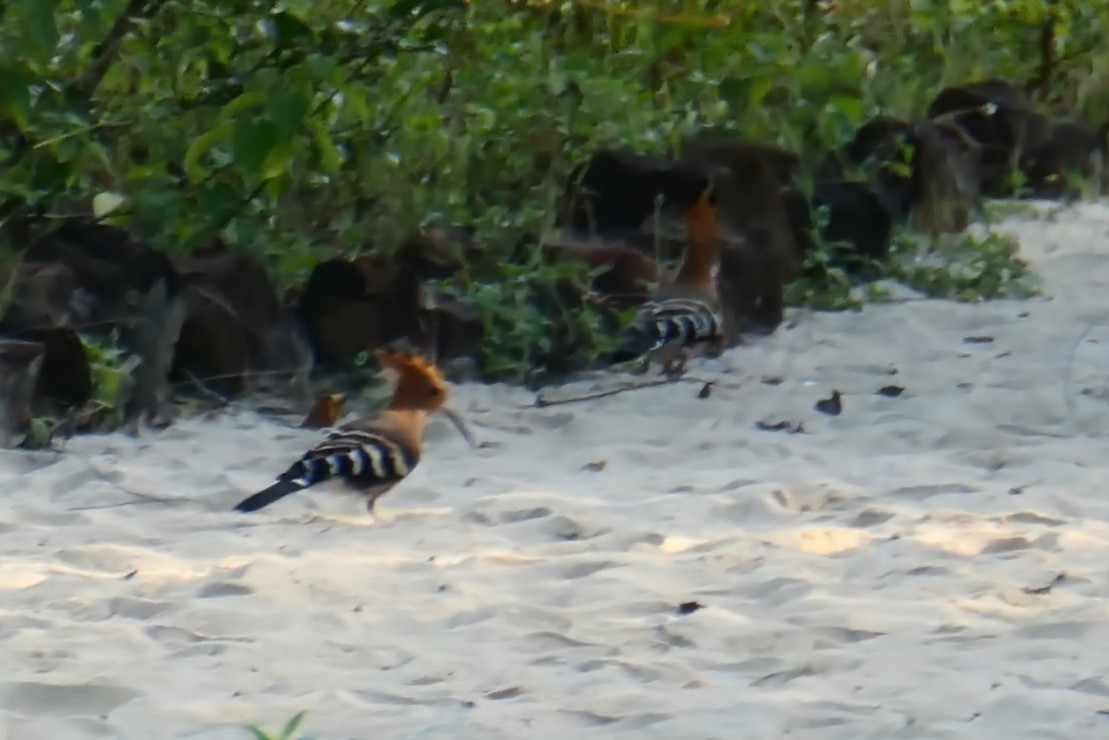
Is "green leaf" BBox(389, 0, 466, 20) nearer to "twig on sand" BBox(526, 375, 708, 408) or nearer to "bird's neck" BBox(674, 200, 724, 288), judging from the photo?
"twig on sand" BBox(526, 375, 708, 408)

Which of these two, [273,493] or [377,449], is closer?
[273,493]

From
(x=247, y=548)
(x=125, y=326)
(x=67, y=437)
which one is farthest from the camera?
(x=125, y=326)

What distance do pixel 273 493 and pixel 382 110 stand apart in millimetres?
2405

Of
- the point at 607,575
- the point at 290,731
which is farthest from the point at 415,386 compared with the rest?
the point at 290,731

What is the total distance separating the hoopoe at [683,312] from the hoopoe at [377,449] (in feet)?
3.62

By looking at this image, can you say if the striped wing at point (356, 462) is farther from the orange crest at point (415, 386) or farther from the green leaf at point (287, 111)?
the green leaf at point (287, 111)

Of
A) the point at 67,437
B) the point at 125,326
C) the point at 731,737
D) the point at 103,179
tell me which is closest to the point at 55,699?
the point at 731,737

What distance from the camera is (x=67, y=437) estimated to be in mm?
5293

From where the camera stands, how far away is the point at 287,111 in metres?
4.27

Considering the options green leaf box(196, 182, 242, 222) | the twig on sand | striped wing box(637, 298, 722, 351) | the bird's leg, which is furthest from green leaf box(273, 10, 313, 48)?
the bird's leg

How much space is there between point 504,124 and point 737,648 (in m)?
3.94

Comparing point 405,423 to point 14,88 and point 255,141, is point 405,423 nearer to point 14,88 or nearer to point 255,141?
point 255,141

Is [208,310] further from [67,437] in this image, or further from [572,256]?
[572,256]

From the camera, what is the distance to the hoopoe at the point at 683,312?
6.12 meters
